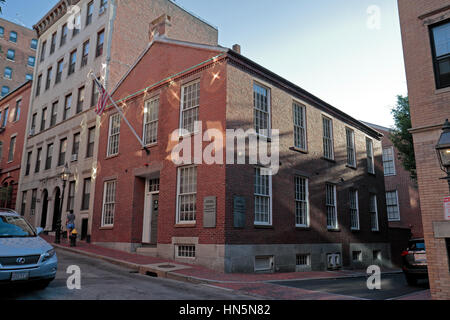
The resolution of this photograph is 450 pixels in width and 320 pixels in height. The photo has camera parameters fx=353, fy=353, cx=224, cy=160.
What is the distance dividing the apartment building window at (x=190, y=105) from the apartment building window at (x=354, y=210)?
11248 mm

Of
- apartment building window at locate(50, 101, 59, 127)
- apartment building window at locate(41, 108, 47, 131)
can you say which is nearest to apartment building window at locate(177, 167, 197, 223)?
apartment building window at locate(50, 101, 59, 127)

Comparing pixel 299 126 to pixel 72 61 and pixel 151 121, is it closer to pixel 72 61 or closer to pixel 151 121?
pixel 151 121

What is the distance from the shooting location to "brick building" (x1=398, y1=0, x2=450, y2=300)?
8484 mm

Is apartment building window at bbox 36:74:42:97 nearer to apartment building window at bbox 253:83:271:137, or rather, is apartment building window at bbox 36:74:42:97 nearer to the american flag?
the american flag

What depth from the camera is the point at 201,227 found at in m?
13.2

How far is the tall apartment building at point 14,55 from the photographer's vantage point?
163ft

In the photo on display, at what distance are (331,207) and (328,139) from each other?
3856 mm

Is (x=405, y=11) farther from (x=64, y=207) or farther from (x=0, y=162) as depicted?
(x=0, y=162)

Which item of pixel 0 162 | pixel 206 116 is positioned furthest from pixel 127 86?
pixel 0 162

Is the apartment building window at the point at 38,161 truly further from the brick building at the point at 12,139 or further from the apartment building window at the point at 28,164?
the brick building at the point at 12,139

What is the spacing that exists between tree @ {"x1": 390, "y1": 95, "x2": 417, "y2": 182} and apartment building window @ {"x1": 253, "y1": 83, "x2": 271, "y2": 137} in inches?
333

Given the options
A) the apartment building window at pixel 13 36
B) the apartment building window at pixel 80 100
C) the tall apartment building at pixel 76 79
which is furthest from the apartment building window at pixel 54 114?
the apartment building window at pixel 13 36

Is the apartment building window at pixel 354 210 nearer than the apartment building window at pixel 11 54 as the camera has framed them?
Yes

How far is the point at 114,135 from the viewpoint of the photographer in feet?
63.6
